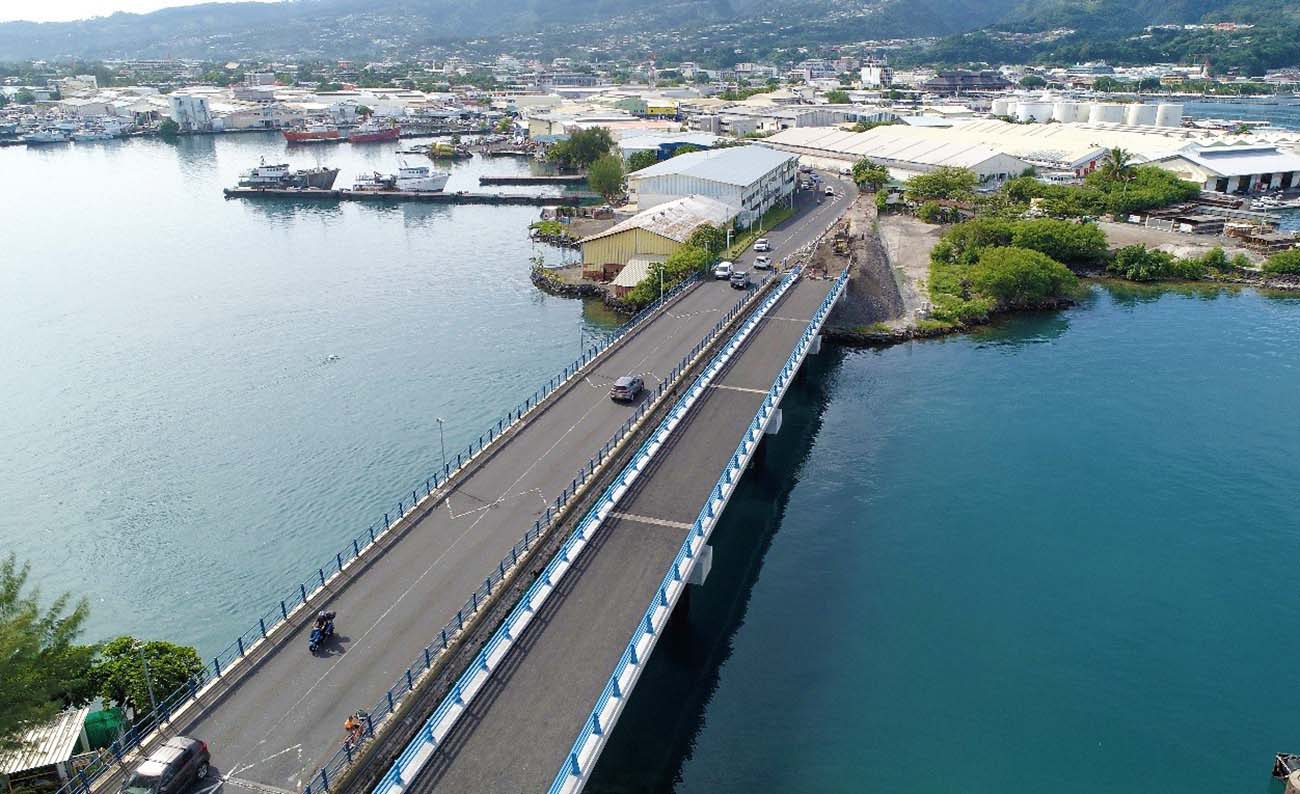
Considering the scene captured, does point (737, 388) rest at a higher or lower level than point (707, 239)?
lower

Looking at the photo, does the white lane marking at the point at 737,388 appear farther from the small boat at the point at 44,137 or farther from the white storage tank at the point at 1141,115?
the small boat at the point at 44,137

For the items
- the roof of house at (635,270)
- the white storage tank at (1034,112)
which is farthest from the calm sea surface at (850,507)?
the white storage tank at (1034,112)

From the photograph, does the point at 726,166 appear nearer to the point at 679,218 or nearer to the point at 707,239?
the point at 679,218

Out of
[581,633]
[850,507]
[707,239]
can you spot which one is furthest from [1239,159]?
[581,633]

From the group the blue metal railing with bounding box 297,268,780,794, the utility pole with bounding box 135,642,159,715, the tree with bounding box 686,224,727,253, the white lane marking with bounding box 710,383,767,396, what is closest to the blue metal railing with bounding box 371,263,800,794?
the blue metal railing with bounding box 297,268,780,794

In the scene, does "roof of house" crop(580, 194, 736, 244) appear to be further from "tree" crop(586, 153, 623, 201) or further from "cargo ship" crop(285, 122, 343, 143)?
"cargo ship" crop(285, 122, 343, 143)

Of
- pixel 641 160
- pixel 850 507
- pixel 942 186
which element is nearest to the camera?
pixel 850 507

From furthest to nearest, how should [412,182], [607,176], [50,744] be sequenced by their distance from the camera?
[412,182] → [607,176] → [50,744]
